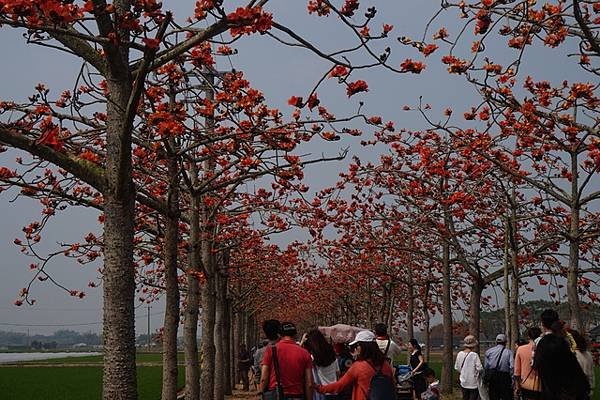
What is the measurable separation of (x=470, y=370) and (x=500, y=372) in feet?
1.87

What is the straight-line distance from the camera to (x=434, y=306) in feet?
105

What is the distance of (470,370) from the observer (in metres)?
11.2

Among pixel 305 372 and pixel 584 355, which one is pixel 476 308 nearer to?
pixel 584 355

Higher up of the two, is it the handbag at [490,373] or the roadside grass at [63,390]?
the handbag at [490,373]

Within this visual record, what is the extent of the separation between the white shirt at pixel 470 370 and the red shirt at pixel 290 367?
201 inches

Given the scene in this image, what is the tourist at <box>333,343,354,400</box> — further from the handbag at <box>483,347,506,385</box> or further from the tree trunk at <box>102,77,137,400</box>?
the tree trunk at <box>102,77,137,400</box>

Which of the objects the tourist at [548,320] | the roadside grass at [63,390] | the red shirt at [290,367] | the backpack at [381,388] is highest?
the tourist at [548,320]

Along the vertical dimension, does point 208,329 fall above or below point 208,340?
above

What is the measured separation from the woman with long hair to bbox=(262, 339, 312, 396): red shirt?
212 cm

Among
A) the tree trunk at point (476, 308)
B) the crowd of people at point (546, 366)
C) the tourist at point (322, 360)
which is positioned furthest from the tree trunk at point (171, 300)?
the tree trunk at point (476, 308)

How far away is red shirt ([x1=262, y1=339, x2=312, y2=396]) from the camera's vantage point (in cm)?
677

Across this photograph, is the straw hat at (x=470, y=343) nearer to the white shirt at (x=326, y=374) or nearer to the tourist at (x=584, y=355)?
the tourist at (x=584, y=355)

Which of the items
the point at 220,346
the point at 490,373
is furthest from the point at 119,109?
the point at 220,346

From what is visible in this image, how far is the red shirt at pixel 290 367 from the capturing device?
22.2 feet
